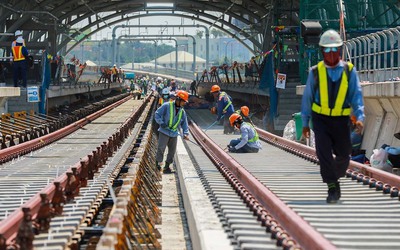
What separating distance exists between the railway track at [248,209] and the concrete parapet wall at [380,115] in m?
2.17

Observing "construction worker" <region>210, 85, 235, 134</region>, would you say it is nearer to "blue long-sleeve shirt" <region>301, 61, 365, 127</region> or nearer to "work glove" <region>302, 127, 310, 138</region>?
"work glove" <region>302, 127, 310, 138</region>

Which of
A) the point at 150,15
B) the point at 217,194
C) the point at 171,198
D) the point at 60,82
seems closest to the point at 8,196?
the point at 217,194

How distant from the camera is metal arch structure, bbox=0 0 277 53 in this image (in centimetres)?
5916

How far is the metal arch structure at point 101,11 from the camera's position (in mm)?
59156

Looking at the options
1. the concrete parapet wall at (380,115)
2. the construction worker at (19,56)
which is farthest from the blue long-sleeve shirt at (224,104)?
the construction worker at (19,56)

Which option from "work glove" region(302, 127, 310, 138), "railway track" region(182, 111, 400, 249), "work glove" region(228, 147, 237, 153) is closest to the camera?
"railway track" region(182, 111, 400, 249)

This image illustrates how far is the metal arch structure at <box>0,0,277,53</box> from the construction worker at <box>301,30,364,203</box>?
45447mm

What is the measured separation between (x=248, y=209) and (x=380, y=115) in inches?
409

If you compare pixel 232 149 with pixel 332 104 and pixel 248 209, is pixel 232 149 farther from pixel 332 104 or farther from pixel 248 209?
pixel 332 104

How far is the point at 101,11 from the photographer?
73188mm

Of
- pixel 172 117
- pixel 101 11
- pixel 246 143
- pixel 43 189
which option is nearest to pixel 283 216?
pixel 43 189

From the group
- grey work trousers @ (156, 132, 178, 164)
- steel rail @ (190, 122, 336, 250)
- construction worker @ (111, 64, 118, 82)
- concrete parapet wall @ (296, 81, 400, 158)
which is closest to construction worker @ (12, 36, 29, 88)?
grey work trousers @ (156, 132, 178, 164)

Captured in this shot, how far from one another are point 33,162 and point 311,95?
9.53 metres

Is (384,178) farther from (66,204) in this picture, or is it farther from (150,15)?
(150,15)
